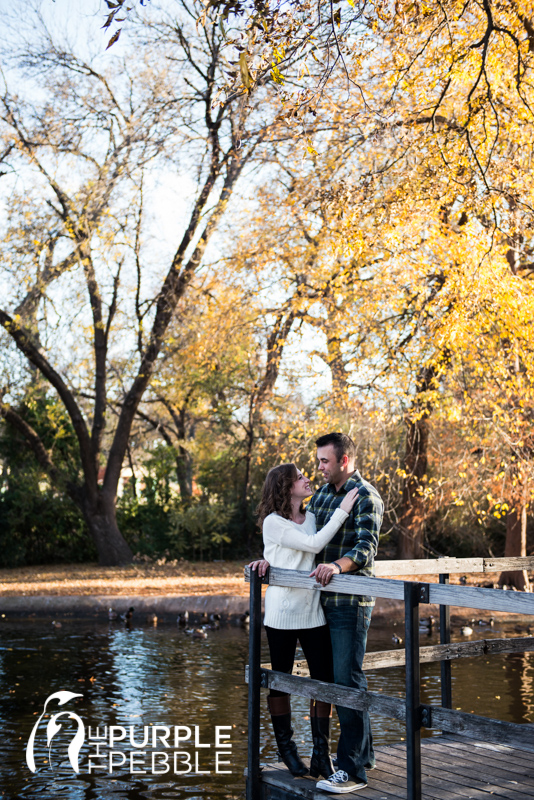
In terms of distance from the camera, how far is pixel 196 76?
17641mm

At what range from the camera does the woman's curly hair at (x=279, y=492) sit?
4.48m

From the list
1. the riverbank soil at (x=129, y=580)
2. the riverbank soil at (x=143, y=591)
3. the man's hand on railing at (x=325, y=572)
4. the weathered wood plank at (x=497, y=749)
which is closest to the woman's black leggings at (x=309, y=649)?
the man's hand on railing at (x=325, y=572)

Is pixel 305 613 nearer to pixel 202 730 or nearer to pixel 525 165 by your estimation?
pixel 202 730

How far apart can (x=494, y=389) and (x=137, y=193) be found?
29.8 feet

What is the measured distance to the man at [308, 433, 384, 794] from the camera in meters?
4.28

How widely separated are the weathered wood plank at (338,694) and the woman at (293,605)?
12cm

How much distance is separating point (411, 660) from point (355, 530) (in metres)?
0.79

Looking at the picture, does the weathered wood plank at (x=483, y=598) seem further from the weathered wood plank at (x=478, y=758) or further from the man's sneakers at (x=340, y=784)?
the weathered wood plank at (x=478, y=758)

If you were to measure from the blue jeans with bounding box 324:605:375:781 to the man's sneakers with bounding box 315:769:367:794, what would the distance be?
31 millimetres

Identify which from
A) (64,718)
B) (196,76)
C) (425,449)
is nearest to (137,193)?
(196,76)

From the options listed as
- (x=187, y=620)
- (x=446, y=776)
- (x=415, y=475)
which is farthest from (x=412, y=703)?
(x=415, y=475)

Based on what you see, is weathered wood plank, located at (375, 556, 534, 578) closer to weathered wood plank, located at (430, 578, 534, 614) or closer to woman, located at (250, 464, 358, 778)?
woman, located at (250, 464, 358, 778)

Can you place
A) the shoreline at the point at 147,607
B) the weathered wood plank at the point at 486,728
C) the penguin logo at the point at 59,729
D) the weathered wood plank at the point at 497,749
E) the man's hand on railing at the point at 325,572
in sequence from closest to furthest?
the weathered wood plank at the point at 486,728, the man's hand on railing at the point at 325,572, the weathered wood plank at the point at 497,749, the penguin logo at the point at 59,729, the shoreline at the point at 147,607

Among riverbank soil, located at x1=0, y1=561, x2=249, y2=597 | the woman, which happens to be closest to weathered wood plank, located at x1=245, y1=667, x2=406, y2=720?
the woman
